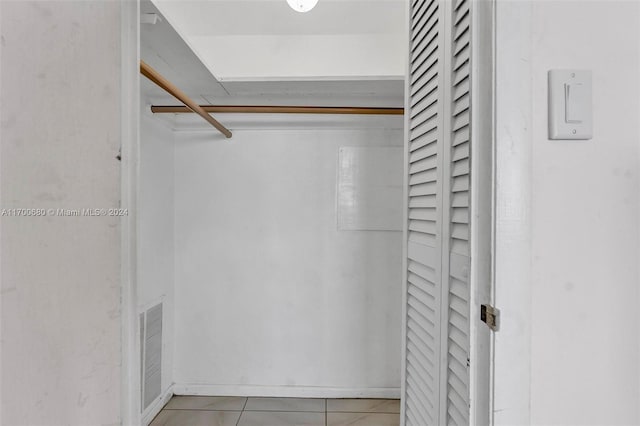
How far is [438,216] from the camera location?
3.12ft

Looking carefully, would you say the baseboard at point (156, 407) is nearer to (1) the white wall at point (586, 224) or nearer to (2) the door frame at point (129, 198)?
(2) the door frame at point (129, 198)

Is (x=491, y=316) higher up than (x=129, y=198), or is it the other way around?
(x=129, y=198)

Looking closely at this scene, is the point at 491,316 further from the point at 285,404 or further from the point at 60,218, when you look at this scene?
the point at 285,404

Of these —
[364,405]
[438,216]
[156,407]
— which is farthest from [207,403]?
[438,216]

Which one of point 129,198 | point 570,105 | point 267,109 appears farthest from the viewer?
point 267,109

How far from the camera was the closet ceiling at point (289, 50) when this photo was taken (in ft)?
6.29

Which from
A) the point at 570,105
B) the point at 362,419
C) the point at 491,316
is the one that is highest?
the point at 570,105

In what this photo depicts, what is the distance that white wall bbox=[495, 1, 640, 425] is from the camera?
0.63 meters

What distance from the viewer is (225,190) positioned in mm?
2443

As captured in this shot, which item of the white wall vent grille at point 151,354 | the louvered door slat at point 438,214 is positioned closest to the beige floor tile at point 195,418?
the white wall vent grille at point 151,354

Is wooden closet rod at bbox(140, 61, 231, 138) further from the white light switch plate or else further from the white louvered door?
the white light switch plate

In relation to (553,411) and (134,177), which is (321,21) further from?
(553,411)

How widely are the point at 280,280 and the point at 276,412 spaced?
78 cm

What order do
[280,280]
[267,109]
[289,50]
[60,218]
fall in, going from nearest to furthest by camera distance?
1. [60,218]
2. [267,109]
3. [289,50]
4. [280,280]
